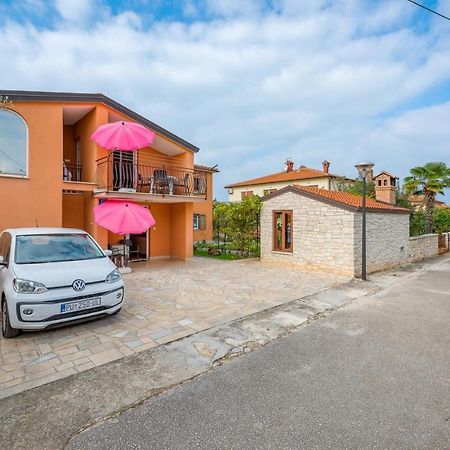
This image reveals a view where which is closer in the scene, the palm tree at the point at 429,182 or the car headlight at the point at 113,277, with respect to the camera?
the car headlight at the point at 113,277

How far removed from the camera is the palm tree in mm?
19422

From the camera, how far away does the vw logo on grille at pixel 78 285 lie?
5.01 m

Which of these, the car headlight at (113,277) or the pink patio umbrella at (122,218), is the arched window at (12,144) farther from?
the car headlight at (113,277)

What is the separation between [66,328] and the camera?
5.47 m

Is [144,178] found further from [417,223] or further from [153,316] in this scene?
[417,223]

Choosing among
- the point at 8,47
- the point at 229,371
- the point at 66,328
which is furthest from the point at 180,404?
the point at 8,47

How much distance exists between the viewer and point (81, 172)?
12.7 m

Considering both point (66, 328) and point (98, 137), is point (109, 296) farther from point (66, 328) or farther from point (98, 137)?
point (98, 137)

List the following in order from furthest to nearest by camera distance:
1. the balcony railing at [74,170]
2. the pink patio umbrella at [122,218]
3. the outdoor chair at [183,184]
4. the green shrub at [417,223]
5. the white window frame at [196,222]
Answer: the white window frame at [196,222], the green shrub at [417,223], the outdoor chair at [183,184], the balcony railing at [74,170], the pink patio umbrella at [122,218]

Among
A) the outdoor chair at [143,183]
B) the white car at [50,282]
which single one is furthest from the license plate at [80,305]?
the outdoor chair at [143,183]

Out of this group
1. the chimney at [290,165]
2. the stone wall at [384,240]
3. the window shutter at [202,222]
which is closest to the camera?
the stone wall at [384,240]

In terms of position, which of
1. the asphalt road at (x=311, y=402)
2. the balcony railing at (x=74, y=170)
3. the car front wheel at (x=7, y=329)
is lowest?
the asphalt road at (x=311, y=402)

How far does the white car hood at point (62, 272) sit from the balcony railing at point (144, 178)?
596 cm

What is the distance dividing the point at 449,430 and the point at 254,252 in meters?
13.5
